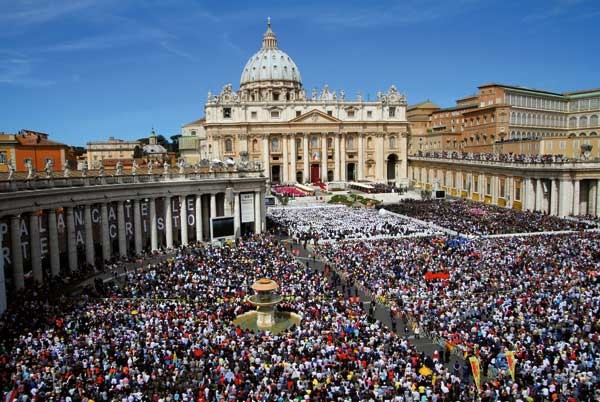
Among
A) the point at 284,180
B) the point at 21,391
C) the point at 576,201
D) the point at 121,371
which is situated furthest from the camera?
the point at 284,180

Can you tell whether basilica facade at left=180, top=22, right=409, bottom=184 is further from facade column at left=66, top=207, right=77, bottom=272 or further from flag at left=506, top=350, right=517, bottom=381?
flag at left=506, top=350, right=517, bottom=381

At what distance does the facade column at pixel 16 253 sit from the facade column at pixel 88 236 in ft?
20.6

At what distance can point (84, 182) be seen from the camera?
38281 mm

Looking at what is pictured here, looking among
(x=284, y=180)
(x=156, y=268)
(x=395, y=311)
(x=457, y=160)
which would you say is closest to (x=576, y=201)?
(x=457, y=160)

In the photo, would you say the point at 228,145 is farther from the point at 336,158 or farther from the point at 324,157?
the point at 336,158

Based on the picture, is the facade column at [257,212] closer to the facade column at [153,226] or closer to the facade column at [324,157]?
the facade column at [153,226]

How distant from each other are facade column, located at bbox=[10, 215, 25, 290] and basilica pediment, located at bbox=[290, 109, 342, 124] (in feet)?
260

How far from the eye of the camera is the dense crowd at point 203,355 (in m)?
17.8

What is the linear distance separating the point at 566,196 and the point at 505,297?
118ft

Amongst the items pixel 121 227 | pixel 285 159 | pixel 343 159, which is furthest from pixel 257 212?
pixel 343 159

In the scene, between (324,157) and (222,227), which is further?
(324,157)

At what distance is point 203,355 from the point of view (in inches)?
805

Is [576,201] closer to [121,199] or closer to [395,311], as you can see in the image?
[395,311]

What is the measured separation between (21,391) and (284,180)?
306ft
